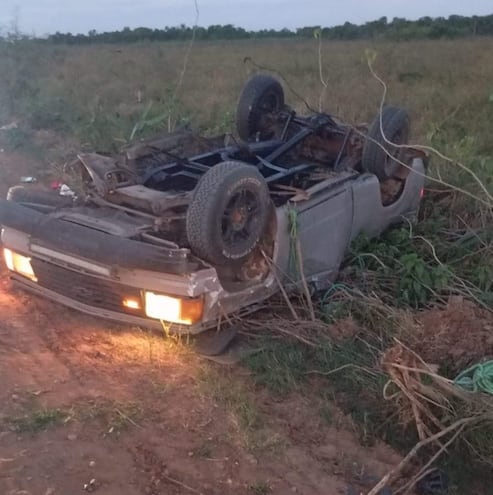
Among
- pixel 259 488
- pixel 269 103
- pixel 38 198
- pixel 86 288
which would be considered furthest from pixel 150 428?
pixel 269 103

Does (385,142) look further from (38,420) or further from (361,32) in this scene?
(361,32)

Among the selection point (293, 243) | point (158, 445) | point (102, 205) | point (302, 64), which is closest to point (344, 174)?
point (293, 243)

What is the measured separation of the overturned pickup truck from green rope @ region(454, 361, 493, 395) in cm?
130

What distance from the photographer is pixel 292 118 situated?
241 inches

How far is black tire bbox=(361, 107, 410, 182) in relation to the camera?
536 centimetres

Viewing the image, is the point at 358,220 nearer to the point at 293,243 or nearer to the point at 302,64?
the point at 293,243

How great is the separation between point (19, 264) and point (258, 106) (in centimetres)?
257

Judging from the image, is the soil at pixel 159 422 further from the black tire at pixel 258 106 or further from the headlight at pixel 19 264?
the black tire at pixel 258 106

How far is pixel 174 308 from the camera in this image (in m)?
4.06

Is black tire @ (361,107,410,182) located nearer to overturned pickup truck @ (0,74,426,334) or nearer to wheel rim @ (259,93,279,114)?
overturned pickup truck @ (0,74,426,334)

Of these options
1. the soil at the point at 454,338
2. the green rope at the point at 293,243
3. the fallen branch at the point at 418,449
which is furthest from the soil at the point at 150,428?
the green rope at the point at 293,243

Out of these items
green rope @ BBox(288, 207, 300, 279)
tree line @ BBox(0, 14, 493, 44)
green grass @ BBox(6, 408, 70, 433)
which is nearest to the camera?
green grass @ BBox(6, 408, 70, 433)

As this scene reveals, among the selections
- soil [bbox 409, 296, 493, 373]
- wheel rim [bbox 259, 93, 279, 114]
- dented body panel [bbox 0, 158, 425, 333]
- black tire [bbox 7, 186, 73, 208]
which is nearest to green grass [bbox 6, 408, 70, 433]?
dented body panel [bbox 0, 158, 425, 333]

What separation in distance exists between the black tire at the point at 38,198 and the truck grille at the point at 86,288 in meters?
0.53
